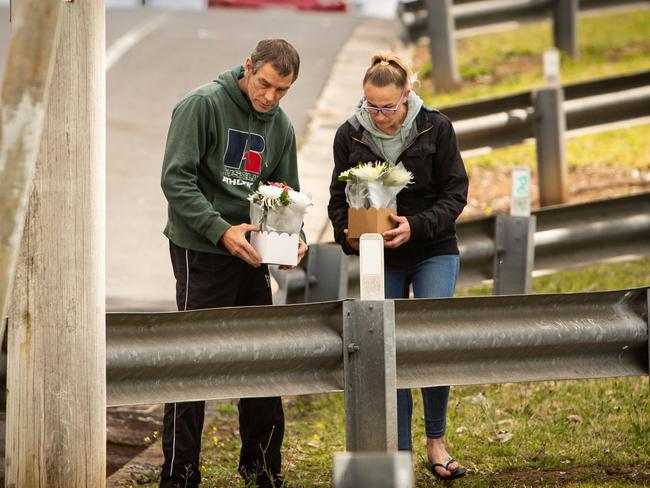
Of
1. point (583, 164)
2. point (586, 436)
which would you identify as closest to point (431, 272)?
point (586, 436)

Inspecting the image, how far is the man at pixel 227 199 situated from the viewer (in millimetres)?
5164

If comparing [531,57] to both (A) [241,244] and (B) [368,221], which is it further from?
(A) [241,244]

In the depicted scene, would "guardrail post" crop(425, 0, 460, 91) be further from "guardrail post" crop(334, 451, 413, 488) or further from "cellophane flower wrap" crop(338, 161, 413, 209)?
"guardrail post" crop(334, 451, 413, 488)

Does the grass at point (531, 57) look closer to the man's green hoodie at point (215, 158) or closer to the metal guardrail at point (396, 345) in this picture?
the man's green hoodie at point (215, 158)

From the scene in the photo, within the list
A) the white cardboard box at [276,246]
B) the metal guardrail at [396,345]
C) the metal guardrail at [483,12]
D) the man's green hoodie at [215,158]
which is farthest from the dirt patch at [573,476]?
the metal guardrail at [483,12]


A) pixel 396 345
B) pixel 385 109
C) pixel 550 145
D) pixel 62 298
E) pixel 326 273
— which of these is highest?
pixel 550 145

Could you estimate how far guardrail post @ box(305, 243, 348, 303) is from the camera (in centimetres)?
687

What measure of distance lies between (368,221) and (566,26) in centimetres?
1064

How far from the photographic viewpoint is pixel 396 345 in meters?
4.77

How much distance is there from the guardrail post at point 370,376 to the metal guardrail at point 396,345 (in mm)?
18

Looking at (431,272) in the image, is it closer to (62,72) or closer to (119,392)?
(119,392)

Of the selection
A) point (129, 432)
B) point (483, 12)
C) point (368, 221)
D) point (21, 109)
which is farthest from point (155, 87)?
point (21, 109)

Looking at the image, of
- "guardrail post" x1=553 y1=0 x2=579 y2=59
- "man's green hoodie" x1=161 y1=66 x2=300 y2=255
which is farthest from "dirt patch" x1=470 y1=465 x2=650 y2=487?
"guardrail post" x1=553 y1=0 x2=579 y2=59

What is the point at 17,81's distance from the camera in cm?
334
